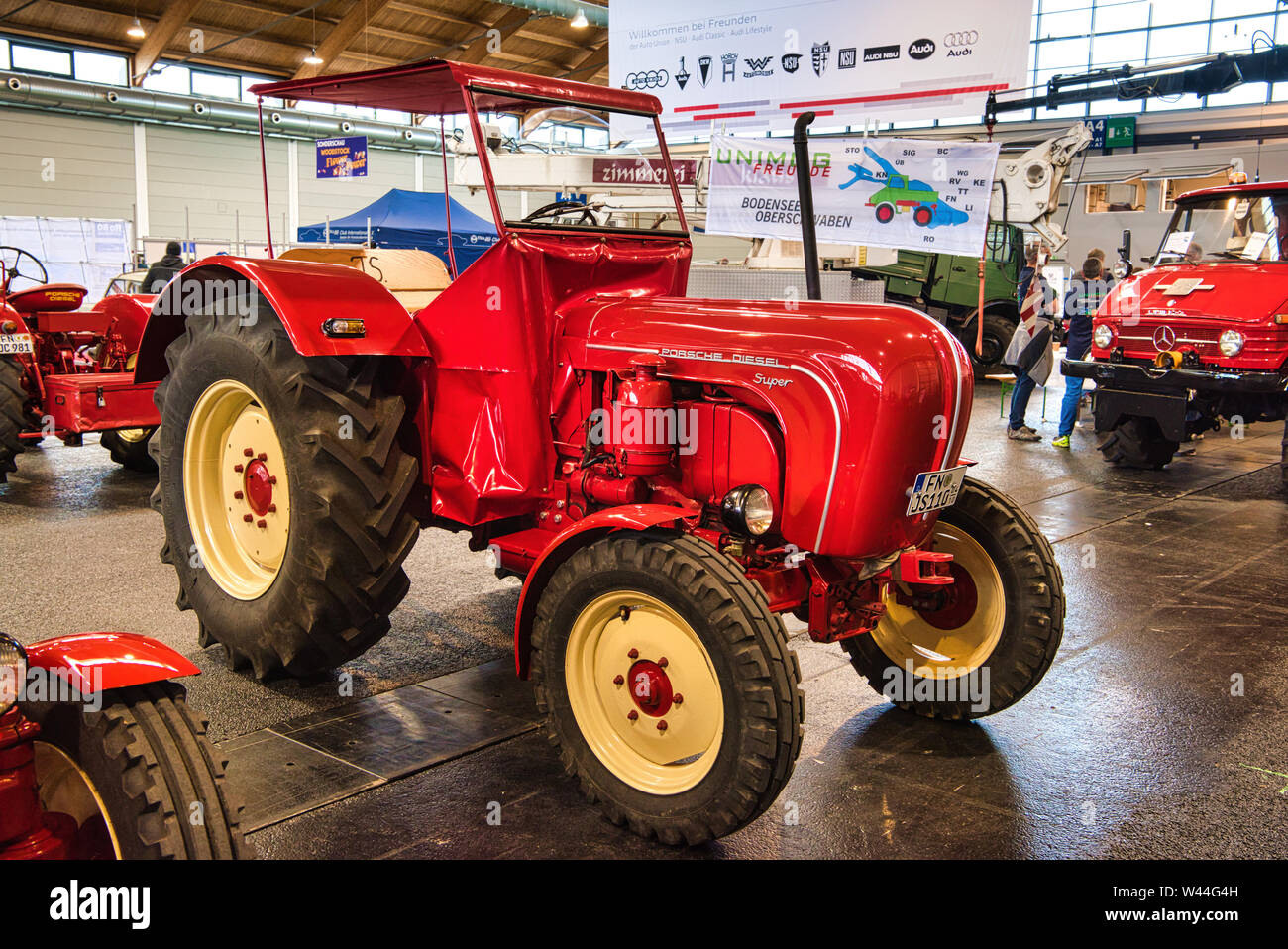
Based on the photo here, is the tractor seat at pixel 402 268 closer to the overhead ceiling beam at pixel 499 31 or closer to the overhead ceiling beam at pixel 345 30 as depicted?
the overhead ceiling beam at pixel 345 30

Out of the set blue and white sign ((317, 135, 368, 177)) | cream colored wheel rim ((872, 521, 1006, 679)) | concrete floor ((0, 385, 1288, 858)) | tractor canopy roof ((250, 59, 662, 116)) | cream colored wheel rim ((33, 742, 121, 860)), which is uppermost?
blue and white sign ((317, 135, 368, 177))

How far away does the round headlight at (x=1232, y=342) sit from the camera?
6.85m

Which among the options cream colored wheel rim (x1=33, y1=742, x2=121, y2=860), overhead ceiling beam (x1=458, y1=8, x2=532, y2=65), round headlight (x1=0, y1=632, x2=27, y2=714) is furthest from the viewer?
overhead ceiling beam (x1=458, y1=8, x2=532, y2=65)

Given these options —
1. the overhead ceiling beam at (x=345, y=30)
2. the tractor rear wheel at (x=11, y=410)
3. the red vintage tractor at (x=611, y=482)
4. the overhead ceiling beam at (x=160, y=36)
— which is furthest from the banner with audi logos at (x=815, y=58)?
the overhead ceiling beam at (x=160, y=36)

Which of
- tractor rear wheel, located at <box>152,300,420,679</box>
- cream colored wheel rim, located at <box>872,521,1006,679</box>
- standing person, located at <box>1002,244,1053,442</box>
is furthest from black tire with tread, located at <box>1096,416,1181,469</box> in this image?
tractor rear wheel, located at <box>152,300,420,679</box>

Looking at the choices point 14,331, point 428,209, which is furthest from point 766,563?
point 428,209

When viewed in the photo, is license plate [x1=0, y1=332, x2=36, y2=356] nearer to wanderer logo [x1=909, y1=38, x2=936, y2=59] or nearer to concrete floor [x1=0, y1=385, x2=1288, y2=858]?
concrete floor [x1=0, y1=385, x2=1288, y2=858]

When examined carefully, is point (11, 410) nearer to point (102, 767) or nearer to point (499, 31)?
point (102, 767)

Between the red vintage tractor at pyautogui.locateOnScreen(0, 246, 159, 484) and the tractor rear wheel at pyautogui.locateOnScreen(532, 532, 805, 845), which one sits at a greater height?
the red vintage tractor at pyautogui.locateOnScreen(0, 246, 159, 484)

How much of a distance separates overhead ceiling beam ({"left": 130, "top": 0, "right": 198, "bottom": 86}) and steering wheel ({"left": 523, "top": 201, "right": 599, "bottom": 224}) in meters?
14.5

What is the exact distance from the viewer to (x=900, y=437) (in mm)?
Answer: 2592

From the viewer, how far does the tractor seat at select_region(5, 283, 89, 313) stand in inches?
277

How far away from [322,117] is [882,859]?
17.9 m

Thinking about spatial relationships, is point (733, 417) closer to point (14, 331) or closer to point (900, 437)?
point (900, 437)
